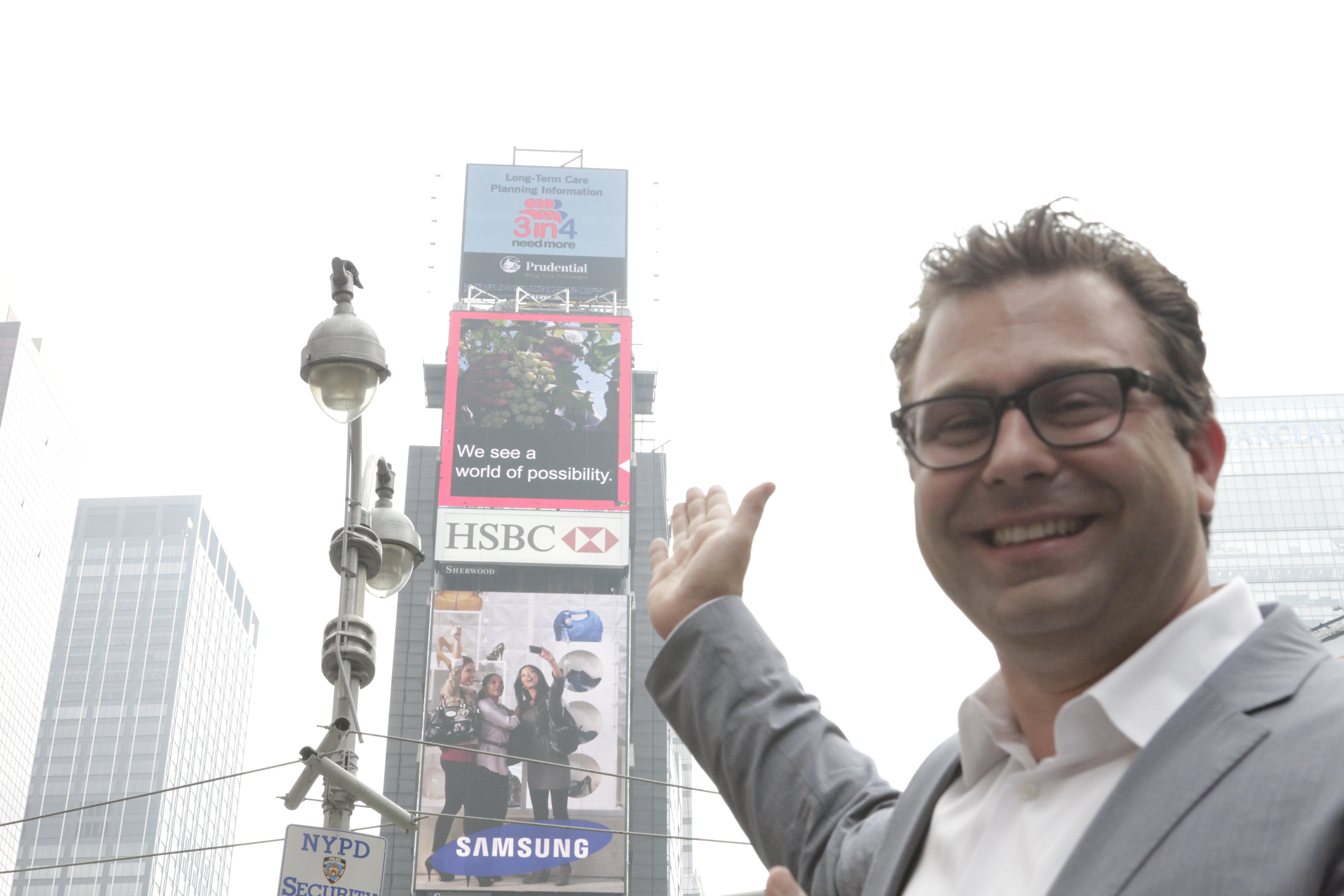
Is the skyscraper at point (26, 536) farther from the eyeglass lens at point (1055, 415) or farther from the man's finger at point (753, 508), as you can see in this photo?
the eyeglass lens at point (1055, 415)

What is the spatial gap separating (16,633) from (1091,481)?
367ft

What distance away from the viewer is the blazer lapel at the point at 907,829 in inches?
57.5

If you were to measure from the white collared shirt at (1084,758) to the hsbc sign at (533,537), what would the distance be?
157 feet

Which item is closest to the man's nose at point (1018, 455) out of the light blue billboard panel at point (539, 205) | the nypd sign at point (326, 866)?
the nypd sign at point (326, 866)

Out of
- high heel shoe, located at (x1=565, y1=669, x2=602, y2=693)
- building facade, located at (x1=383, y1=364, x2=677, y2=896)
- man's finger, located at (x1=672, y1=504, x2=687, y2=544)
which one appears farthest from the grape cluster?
man's finger, located at (x1=672, y1=504, x2=687, y2=544)

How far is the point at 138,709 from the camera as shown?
130m

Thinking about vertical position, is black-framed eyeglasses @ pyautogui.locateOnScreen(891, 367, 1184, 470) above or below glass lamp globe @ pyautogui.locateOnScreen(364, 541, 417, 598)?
below

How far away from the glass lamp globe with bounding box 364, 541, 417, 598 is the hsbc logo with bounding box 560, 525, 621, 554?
41.2 metres

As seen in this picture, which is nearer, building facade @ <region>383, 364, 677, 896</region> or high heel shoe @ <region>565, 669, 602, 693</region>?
high heel shoe @ <region>565, 669, 602, 693</region>

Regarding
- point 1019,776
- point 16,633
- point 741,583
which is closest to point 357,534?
point 741,583

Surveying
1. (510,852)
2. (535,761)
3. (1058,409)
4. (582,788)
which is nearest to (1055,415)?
(1058,409)

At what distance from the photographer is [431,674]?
146 feet

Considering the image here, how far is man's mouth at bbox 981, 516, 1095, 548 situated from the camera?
1.30 meters

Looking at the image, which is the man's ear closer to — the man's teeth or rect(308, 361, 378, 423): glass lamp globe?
the man's teeth
